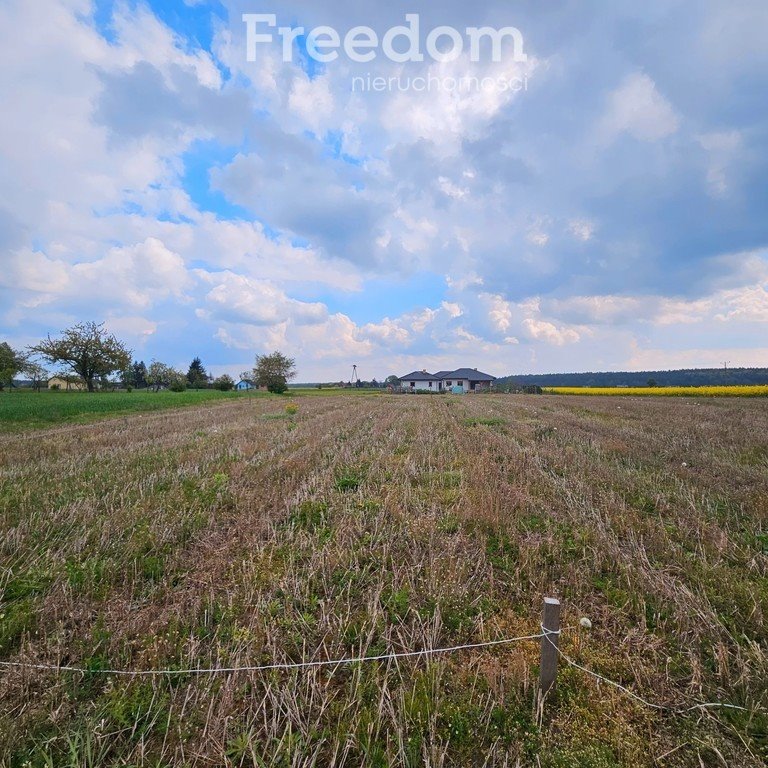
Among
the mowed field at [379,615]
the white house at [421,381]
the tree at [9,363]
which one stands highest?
the tree at [9,363]

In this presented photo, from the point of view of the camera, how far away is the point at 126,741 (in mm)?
2133

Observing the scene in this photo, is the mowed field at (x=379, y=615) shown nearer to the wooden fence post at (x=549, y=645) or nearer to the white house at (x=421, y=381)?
the wooden fence post at (x=549, y=645)

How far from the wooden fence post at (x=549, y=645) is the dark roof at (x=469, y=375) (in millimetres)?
88349

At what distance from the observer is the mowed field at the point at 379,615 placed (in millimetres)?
2129

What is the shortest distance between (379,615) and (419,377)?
302 ft

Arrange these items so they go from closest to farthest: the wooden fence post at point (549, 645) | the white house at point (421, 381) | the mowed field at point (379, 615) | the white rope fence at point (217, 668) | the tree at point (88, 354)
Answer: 1. the mowed field at point (379, 615)
2. the wooden fence post at point (549, 645)
3. the white rope fence at point (217, 668)
4. the tree at point (88, 354)
5. the white house at point (421, 381)

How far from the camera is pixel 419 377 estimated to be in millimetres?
94625

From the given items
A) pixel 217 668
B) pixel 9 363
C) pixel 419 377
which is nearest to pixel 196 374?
pixel 9 363

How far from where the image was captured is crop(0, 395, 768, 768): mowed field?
83.8 inches

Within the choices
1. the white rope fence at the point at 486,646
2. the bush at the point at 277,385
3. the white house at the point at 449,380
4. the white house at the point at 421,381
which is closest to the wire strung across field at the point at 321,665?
the white rope fence at the point at 486,646

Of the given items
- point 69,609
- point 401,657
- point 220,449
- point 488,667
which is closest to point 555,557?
point 488,667

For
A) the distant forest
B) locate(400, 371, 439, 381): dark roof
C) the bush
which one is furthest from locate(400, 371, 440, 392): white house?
the bush

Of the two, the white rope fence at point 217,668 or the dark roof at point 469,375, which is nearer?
the white rope fence at point 217,668

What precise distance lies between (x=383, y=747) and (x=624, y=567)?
9.89 ft
